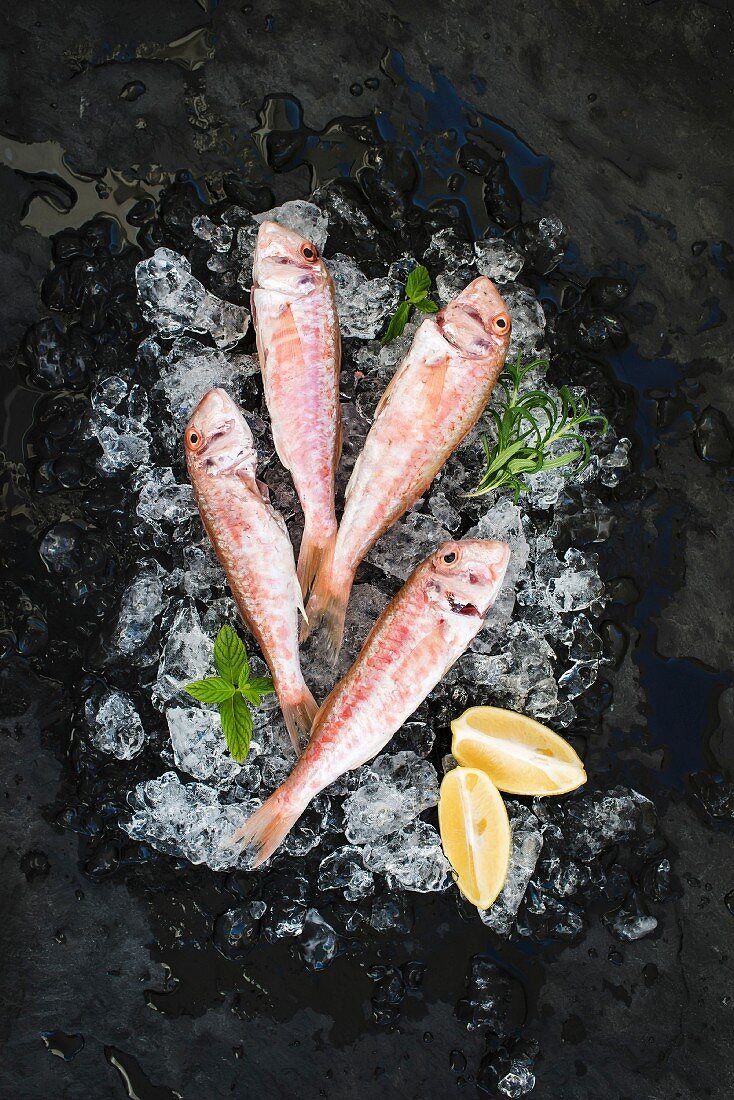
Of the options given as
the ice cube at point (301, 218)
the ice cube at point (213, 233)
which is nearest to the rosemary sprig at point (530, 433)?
the ice cube at point (301, 218)

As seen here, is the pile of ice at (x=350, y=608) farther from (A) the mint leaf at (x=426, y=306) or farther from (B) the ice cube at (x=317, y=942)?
(A) the mint leaf at (x=426, y=306)

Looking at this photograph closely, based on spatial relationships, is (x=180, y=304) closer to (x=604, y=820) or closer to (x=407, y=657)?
(x=407, y=657)

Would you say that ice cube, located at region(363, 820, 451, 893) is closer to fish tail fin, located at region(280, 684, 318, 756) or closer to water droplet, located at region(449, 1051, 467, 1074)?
fish tail fin, located at region(280, 684, 318, 756)

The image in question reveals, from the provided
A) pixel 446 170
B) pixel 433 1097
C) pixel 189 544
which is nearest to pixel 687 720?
pixel 433 1097

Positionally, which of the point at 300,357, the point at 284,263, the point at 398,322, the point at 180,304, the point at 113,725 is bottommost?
the point at 113,725

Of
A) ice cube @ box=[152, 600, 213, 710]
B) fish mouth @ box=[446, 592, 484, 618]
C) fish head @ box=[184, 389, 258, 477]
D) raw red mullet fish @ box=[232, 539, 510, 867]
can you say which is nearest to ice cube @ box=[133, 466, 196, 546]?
fish head @ box=[184, 389, 258, 477]

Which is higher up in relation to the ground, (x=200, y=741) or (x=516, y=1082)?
(x=200, y=741)

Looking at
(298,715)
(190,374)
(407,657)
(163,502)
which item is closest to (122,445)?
(163,502)
